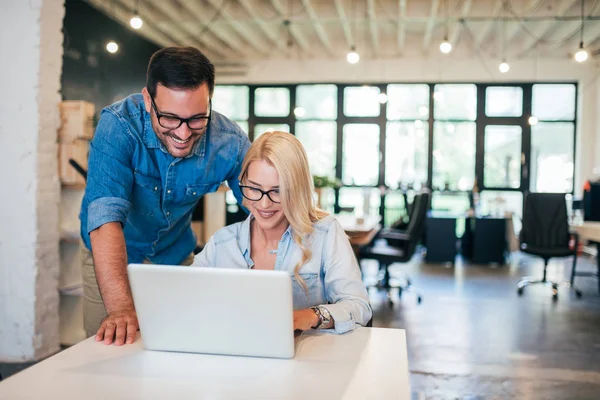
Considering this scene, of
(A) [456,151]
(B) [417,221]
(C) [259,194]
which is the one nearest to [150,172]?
(C) [259,194]

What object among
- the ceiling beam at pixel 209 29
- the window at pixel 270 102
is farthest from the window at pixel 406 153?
the ceiling beam at pixel 209 29

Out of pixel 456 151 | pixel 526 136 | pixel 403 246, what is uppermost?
pixel 526 136

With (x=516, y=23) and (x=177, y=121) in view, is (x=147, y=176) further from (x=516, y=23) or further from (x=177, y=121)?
(x=516, y=23)

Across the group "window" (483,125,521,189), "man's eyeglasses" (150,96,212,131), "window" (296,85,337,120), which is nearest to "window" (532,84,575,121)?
"window" (483,125,521,189)

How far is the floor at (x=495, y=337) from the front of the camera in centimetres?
361

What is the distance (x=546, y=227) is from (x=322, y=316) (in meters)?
5.45

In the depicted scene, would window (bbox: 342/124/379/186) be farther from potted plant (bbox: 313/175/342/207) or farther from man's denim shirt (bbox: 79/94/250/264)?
man's denim shirt (bbox: 79/94/250/264)

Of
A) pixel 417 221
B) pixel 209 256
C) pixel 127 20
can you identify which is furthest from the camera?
pixel 127 20

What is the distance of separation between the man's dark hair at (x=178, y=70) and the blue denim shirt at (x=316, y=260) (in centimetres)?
56

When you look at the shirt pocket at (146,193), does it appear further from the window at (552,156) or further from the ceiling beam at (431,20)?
the window at (552,156)

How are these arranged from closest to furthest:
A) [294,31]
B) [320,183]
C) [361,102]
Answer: [320,183], [294,31], [361,102]

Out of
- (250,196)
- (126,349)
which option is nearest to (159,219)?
(250,196)

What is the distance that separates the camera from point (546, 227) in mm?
6418

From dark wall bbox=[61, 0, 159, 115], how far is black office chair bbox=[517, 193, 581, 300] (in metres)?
5.27
